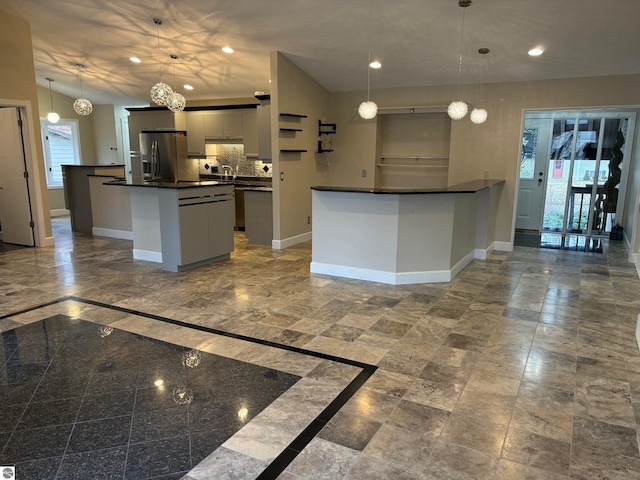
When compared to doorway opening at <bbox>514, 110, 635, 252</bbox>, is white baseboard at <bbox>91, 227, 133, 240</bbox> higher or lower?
lower

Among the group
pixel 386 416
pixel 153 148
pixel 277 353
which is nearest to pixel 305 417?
pixel 386 416

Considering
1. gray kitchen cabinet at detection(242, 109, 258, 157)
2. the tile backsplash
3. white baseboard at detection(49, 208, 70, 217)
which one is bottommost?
white baseboard at detection(49, 208, 70, 217)

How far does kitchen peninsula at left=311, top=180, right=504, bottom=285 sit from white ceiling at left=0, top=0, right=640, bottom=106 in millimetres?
1861

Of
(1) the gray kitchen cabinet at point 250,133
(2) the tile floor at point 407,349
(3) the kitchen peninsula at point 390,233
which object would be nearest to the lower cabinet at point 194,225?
(2) the tile floor at point 407,349

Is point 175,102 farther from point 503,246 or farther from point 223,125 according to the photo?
point 503,246

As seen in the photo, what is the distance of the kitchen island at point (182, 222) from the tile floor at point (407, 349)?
21 centimetres

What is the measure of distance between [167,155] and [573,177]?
7.62m

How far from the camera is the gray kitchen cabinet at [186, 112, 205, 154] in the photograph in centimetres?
855

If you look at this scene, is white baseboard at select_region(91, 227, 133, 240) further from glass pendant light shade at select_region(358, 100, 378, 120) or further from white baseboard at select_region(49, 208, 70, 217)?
glass pendant light shade at select_region(358, 100, 378, 120)

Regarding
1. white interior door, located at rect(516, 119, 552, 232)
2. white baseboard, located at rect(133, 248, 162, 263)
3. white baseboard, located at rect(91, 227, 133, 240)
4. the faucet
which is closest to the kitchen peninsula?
white baseboard, located at rect(133, 248, 162, 263)

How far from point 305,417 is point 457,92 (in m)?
5.72

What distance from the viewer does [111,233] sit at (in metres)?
7.28

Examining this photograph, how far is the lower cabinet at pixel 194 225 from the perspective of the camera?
5.01 meters

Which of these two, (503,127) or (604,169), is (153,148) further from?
(604,169)
